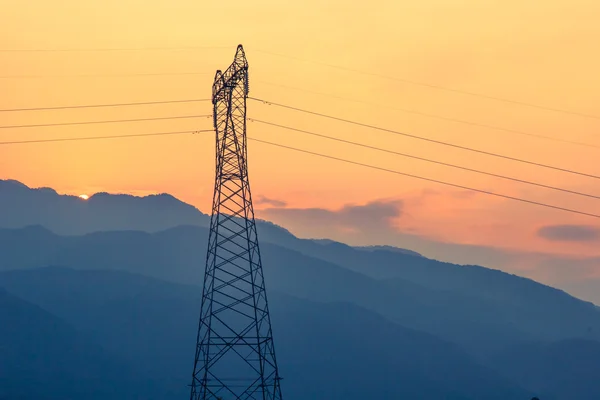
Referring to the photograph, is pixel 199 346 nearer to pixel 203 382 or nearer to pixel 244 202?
pixel 203 382

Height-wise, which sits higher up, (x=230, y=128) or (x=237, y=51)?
(x=237, y=51)

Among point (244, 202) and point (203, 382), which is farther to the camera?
point (244, 202)

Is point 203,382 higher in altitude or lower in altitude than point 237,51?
lower

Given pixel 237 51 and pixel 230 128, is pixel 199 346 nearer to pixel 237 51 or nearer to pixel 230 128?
pixel 230 128

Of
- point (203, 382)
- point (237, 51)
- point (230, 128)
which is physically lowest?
point (203, 382)

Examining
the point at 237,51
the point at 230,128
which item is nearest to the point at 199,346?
the point at 230,128

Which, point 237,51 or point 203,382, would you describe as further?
point 237,51

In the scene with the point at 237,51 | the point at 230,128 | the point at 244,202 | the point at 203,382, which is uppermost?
the point at 237,51

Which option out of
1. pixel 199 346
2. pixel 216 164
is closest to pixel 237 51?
pixel 216 164
